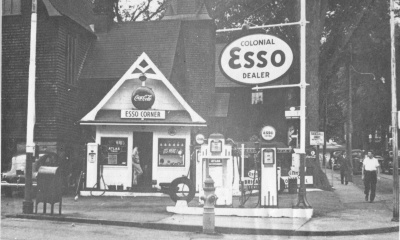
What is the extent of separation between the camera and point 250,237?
1187cm

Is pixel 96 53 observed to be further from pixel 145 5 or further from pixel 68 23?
pixel 145 5

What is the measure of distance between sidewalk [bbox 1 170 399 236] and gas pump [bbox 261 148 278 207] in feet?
2.53

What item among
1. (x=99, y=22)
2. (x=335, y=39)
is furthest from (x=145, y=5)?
(x=335, y=39)

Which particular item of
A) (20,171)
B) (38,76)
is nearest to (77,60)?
(38,76)

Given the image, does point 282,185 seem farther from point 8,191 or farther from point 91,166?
point 8,191

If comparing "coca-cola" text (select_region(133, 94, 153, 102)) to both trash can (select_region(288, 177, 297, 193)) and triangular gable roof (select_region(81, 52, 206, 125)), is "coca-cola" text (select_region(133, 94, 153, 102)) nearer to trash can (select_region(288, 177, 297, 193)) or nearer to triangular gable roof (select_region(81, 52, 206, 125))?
triangular gable roof (select_region(81, 52, 206, 125))

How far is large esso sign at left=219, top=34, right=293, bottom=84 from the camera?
14164 mm

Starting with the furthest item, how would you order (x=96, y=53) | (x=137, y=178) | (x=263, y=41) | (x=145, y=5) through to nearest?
(x=145, y=5), (x=96, y=53), (x=137, y=178), (x=263, y=41)

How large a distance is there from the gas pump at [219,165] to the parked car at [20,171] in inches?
274

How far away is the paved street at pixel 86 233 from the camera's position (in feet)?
35.9

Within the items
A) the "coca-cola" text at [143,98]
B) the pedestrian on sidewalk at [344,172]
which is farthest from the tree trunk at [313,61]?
the pedestrian on sidewalk at [344,172]

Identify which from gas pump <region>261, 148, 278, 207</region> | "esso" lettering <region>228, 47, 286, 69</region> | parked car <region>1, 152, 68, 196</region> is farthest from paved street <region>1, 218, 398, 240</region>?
parked car <region>1, 152, 68, 196</region>

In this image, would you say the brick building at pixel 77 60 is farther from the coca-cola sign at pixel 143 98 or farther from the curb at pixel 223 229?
the curb at pixel 223 229

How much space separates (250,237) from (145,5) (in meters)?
35.4
